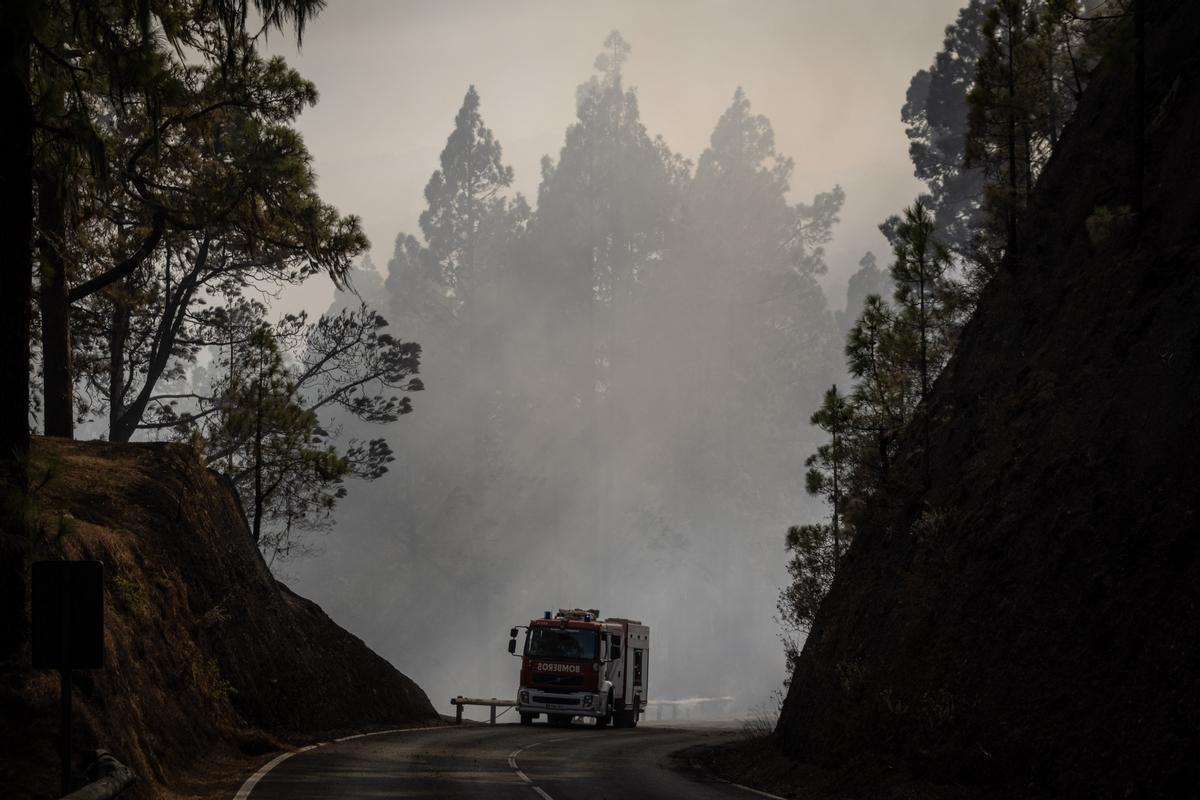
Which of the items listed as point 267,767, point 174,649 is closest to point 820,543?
point 267,767

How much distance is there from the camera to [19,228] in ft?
42.0

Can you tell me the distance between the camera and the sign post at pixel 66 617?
958 cm

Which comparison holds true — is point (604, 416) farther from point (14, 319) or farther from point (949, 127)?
point (14, 319)

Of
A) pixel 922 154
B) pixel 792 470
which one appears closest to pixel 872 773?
pixel 922 154

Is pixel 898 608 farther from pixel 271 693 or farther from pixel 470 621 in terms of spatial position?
pixel 470 621

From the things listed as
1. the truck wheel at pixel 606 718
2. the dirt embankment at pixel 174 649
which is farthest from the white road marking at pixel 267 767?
the truck wheel at pixel 606 718

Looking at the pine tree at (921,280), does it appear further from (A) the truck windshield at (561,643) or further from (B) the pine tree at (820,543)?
(A) the truck windshield at (561,643)

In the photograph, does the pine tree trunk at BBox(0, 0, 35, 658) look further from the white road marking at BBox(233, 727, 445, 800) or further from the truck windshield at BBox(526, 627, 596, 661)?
the truck windshield at BBox(526, 627, 596, 661)

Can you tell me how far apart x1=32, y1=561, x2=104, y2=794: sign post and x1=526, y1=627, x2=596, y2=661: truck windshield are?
78.2 feet

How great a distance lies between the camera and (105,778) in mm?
10445

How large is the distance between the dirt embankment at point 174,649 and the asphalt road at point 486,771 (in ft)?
4.63

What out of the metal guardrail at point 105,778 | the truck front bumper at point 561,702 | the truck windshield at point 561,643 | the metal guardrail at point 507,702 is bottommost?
the metal guardrail at point 507,702

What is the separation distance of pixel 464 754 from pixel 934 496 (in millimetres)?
9616

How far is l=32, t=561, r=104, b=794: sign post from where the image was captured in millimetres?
9578
